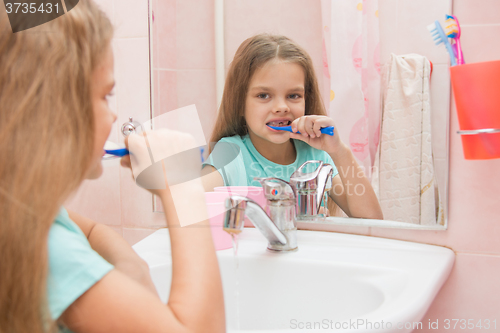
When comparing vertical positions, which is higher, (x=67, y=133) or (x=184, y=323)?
(x=67, y=133)

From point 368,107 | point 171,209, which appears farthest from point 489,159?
point 171,209

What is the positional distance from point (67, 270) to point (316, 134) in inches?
20.2

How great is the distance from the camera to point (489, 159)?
656mm

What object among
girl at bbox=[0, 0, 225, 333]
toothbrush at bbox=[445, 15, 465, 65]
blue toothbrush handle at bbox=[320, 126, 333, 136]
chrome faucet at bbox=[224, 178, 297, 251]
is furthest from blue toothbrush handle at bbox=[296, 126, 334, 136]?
girl at bbox=[0, 0, 225, 333]

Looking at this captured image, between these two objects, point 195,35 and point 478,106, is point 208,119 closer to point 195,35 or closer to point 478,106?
point 195,35

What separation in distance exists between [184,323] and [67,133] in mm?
210

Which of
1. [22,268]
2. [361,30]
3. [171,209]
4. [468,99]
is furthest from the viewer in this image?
[361,30]

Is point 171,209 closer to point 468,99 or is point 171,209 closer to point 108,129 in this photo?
point 108,129

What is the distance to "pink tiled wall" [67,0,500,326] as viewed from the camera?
664 mm

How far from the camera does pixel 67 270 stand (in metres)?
0.36

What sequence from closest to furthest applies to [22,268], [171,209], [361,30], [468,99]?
[22,268] → [171,209] → [468,99] → [361,30]

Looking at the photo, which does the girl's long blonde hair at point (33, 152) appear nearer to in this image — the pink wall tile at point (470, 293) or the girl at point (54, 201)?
the girl at point (54, 201)

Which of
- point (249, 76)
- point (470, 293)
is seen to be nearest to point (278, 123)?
point (249, 76)

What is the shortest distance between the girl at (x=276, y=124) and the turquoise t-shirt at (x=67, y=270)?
42 cm
